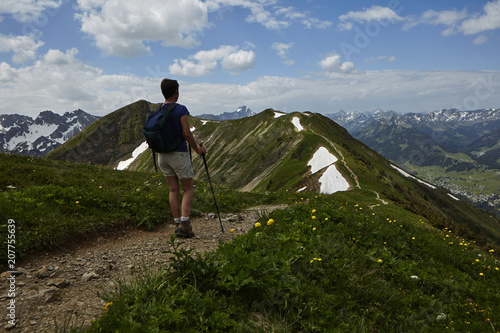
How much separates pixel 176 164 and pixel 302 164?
2663 inches

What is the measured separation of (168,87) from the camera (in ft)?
23.0

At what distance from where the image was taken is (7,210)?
5.89m

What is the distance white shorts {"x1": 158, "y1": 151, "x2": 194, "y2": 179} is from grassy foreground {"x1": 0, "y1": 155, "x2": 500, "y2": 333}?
6.10ft

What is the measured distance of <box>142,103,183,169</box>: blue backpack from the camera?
6.57 metres

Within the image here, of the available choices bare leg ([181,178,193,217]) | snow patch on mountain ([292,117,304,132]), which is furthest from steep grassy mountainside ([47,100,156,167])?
bare leg ([181,178,193,217])

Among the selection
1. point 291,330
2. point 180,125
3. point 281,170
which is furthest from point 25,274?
point 281,170

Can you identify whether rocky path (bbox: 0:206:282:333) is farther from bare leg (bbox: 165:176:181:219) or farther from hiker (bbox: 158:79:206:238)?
bare leg (bbox: 165:176:181:219)

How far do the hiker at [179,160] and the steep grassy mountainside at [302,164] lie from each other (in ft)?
50.6

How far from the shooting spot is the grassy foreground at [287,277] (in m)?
3.63

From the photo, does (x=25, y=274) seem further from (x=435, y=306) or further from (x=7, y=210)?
(x=435, y=306)

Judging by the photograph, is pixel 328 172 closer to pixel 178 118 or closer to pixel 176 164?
pixel 176 164

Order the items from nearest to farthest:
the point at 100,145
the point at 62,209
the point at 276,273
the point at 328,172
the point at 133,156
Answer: the point at 276,273, the point at 62,209, the point at 328,172, the point at 133,156, the point at 100,145

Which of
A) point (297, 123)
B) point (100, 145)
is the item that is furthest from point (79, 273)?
point (100, 145)

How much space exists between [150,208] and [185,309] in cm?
597
